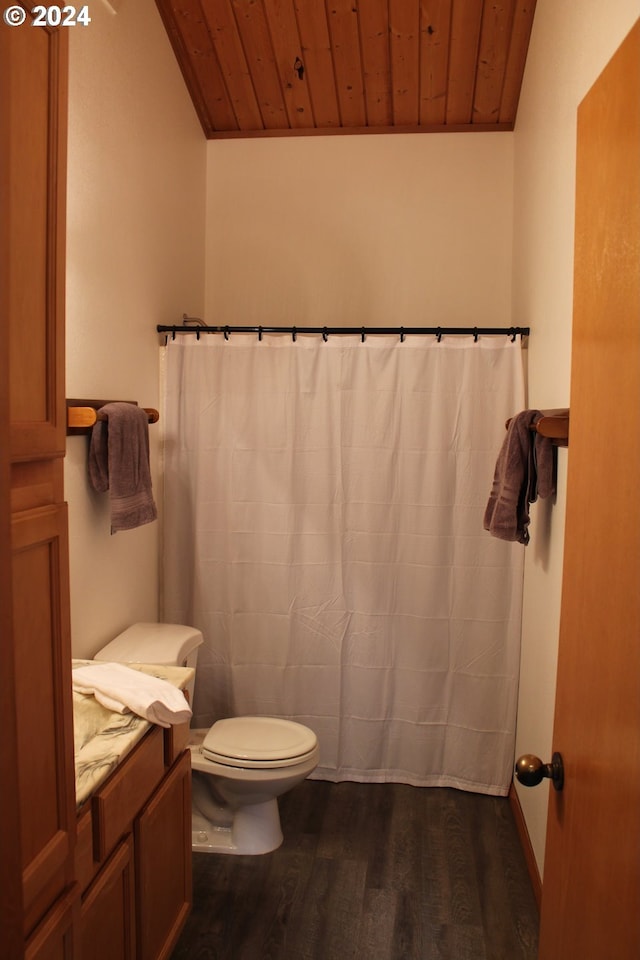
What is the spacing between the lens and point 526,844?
8.50ft

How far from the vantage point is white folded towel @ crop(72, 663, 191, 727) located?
6.05ft

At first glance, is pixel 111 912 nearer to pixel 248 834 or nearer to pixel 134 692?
pixel 134 692

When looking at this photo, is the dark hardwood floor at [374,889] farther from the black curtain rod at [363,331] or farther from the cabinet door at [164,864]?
the black curtain rod at [363,331]

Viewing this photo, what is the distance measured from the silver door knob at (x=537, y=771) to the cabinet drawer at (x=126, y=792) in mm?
885

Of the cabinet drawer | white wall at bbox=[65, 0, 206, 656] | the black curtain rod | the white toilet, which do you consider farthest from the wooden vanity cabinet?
the black curtain rod

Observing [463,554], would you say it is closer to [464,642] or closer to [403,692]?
[464,642]

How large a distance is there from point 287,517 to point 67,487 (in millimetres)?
1043

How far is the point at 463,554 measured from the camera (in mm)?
3020

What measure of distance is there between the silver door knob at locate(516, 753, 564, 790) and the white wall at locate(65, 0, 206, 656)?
1559 millimetres

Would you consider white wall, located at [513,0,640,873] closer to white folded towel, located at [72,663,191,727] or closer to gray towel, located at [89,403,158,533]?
white folded towel, located at [72,663,191,727]

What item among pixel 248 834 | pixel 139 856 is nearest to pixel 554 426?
pixel 139 856

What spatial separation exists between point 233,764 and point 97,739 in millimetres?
935

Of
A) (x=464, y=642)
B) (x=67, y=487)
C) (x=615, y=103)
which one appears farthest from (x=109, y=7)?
(x=464, y=642)

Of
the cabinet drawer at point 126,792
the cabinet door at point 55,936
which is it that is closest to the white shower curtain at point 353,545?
the cabinet drawer at point 126,792
